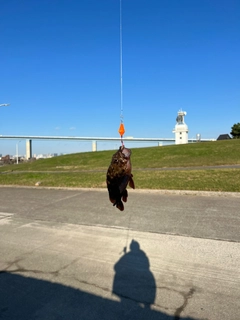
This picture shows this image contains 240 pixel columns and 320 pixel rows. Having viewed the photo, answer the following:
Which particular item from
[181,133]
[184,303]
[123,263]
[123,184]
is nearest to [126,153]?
[123,184]

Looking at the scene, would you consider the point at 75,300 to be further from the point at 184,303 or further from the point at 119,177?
the point at 119,177

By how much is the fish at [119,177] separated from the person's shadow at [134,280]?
1.53 m

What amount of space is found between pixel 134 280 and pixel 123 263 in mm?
570

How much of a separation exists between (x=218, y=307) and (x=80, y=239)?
122 inches

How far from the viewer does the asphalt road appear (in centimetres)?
297

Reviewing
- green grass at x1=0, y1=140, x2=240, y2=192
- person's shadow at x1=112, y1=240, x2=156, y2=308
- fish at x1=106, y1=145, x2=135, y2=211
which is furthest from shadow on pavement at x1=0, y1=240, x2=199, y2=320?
green grass at x1=0, y1=140, x2=240, y2=192

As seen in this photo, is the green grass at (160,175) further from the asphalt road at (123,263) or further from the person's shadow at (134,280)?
the person's shadow at (134,280)

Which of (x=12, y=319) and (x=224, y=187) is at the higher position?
(x=224, y=187)

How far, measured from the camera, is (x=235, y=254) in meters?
4.27

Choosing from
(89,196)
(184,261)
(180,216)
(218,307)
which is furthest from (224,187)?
(218,307)

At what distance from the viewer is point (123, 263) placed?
13.5 feet

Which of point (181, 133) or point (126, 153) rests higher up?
point (181, 133)

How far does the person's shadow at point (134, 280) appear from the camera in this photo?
3.14m

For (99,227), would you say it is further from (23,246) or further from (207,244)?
(207,244)
